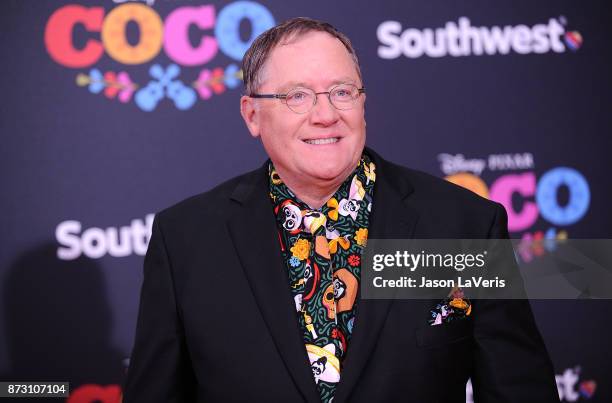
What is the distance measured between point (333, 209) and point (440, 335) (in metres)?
0.36

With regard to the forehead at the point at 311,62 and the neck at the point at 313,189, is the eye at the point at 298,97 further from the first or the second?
the neck at the point at 313,189

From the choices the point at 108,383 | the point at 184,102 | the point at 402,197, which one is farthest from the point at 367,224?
the point at 108,383

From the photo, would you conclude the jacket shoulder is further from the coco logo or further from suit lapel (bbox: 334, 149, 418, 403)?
the coco logo

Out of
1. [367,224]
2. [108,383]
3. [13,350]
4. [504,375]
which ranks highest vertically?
[367,224]

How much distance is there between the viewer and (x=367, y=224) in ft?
5.33

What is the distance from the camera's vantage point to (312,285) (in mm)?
1558

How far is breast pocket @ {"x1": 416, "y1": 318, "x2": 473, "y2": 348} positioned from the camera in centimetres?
149

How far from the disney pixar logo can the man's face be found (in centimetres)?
130

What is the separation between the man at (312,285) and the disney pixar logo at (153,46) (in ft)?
4.03

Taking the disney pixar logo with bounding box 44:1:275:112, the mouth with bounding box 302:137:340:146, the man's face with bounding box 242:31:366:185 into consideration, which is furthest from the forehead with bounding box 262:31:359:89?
the disney pixar logo with bounding box 44:1:275:112

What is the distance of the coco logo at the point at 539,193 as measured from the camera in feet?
9.78

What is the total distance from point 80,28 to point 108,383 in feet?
4.56

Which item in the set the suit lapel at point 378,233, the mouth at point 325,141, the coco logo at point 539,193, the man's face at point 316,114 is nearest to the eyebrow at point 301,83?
the man's face at point 316,114

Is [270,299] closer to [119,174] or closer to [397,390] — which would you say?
[397,390]
